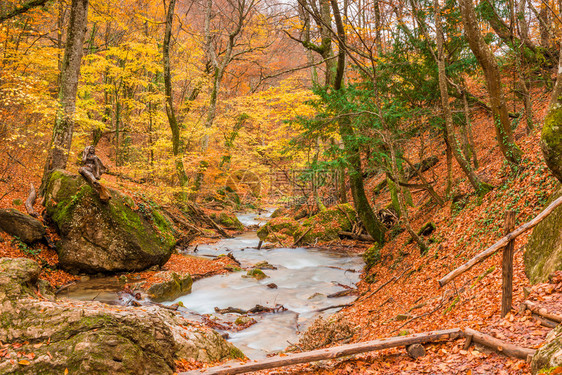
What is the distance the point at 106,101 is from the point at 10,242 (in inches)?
647

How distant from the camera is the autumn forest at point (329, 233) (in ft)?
14.4

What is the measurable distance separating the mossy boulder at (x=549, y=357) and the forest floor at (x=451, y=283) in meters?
0.46

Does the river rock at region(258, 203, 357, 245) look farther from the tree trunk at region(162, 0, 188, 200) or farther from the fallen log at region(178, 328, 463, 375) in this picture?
the fallen log at region(178, 328, 463, 375)

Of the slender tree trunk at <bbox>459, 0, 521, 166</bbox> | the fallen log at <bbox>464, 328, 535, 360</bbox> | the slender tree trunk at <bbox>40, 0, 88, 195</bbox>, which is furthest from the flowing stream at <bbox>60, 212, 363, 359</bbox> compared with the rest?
the slender tree trunk at <bbox>459, 0, 521, 166</bbox>

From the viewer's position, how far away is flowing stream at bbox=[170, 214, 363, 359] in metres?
8.40

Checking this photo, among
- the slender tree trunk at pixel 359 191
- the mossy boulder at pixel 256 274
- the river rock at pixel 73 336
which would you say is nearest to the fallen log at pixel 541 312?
the river rock at pixel 73 336

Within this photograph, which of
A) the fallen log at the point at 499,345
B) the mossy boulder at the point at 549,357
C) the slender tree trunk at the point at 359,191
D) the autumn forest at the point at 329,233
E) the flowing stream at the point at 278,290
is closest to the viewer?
the mossy boulder at the point at 549,357

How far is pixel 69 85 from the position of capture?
11945mm

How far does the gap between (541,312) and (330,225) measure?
13.6m

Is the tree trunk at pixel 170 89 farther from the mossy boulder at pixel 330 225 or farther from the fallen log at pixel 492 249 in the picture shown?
the fallen log at pixel 492 249

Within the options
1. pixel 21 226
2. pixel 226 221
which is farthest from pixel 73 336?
pixel 226 221

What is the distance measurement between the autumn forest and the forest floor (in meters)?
0.05

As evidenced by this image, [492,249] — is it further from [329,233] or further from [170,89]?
[170,89]

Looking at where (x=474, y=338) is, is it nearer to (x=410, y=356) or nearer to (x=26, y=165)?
(x=410, y=356)
